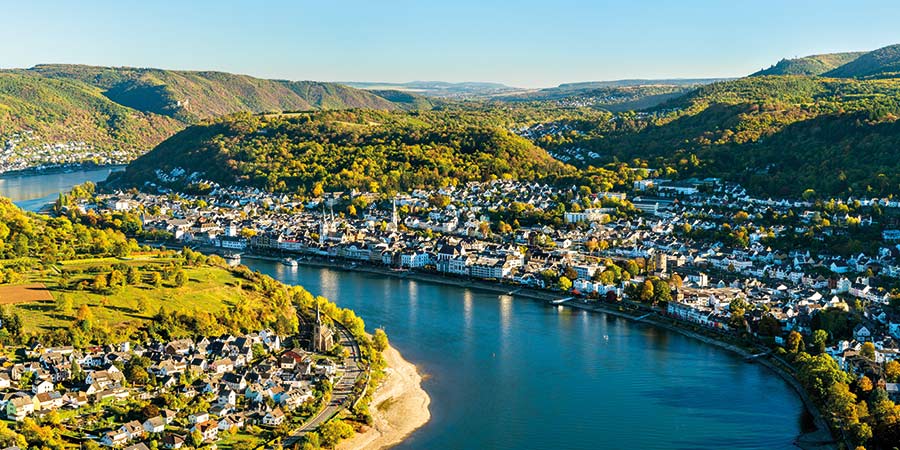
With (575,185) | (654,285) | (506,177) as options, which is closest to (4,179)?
(506,177)

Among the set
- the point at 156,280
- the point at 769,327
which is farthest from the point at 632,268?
the point at 156,280

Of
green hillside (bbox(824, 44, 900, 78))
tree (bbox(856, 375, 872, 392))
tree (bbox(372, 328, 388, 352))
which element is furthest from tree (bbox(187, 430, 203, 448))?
green hillside (bbox(824, 44, 900, 78))

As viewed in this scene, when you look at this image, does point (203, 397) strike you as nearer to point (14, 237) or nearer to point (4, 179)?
point (14, 237)

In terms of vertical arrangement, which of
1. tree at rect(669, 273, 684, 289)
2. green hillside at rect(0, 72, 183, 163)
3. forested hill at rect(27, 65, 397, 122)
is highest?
forested hill at rect(27, 65, 397, 122)

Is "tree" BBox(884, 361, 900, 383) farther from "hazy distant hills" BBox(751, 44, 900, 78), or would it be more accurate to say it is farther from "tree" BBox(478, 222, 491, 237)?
"hazy distant hills" BBox(751, 44, 900, 78)

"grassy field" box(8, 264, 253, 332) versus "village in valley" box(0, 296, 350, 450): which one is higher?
"grassy field" box(8, 264, 253, 332)

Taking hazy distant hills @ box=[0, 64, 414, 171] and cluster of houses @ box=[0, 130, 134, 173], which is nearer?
cluster of houses @ box=[0, 130, 134, 173]

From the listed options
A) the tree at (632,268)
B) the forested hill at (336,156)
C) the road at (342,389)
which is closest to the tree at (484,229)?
the tree at (632,268)
